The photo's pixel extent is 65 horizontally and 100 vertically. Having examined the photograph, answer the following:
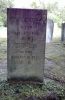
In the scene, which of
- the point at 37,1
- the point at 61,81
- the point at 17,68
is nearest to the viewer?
the point at 17,68

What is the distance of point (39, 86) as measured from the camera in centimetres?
438

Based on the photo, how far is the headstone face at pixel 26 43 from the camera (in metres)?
4.24

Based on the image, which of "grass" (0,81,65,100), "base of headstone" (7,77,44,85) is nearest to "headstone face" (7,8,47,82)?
"base of headstone" (7,77,44,85)

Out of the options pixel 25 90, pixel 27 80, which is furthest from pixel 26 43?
pixel 25 90

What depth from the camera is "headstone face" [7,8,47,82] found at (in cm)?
424

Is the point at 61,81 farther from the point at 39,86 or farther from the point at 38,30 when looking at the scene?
the point at 38,30

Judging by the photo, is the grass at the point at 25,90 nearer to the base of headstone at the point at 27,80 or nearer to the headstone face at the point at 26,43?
the base of headstone at the point at 27,80

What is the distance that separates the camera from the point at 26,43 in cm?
439

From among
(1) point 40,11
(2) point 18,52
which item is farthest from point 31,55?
(1) point 40,11

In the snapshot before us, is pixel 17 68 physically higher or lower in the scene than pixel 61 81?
higher

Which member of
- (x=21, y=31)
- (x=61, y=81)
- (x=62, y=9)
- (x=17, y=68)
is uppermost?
(x=62, y=9)

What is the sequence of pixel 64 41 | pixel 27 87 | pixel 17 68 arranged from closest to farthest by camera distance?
pixel 27 87, pixel 17 68, pixel 64 41

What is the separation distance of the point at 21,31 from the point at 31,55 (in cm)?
60

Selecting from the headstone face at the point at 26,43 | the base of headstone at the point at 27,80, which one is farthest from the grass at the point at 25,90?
the headstone face at the point at 26,43
